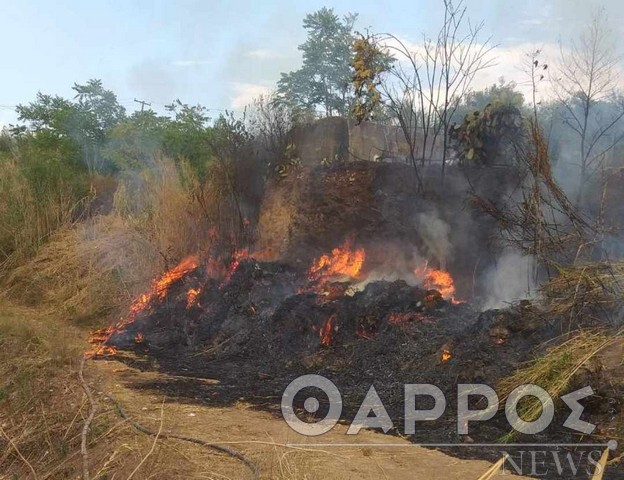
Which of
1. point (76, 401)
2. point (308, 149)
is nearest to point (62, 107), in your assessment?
point (308, 149)

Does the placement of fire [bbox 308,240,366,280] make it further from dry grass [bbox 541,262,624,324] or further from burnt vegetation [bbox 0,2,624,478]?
dry grass [bbox 541,262,624,324]

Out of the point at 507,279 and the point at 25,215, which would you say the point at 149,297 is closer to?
the point at 25,215

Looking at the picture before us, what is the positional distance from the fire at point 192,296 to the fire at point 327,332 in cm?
291

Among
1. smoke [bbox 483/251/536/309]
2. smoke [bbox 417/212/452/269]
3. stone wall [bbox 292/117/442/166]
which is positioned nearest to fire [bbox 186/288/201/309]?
stone wall [bbox 292/117/442/166]

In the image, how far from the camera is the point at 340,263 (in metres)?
10.2

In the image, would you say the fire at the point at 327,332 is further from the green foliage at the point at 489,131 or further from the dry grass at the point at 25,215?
the dry grass at the point at 25,215

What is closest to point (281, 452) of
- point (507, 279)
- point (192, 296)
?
point (507, 279)

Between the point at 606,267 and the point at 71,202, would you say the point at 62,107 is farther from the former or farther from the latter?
the point at 606,267

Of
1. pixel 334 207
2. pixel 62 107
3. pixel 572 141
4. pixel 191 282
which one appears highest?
pixel 62 107

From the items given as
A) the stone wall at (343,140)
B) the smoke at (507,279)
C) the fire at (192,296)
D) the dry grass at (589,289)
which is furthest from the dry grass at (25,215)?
the dry grass at (589,289)

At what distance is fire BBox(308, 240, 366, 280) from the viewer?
998 cm

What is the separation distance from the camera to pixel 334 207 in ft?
34.3

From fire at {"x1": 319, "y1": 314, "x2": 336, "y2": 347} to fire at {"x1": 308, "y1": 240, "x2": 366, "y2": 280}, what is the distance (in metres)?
1.82

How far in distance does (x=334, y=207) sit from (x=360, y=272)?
4.40ft
